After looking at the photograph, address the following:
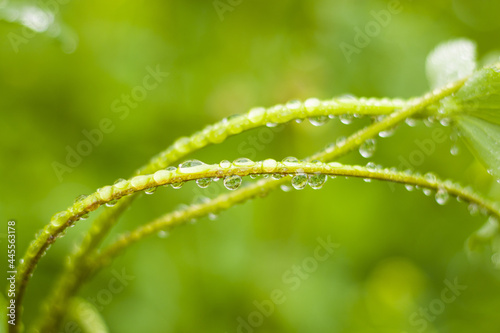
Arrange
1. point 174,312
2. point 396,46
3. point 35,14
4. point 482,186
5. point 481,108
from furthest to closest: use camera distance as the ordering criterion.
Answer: point 396,46 < point 174,312 < point 482,186 < point 35,14 < point 481,108

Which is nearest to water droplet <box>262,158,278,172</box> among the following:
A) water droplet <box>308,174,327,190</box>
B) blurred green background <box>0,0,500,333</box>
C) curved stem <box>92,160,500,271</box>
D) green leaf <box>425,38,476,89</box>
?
curved stem <box>92,160,500,271</box>

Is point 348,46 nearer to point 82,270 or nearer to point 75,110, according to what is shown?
point 75,110

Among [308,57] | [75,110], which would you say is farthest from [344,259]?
[75,110]

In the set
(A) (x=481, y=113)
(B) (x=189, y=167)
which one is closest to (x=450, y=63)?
(A) (x=481, y=113)

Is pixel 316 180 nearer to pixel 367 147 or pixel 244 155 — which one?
pixel 367 147

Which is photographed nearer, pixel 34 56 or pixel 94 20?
pixel 34 56

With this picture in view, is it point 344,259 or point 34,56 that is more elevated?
point 34,56

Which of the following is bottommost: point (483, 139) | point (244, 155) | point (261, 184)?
point (483, 139)
